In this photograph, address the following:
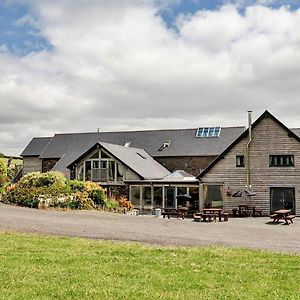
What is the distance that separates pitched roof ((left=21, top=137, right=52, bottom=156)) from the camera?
189ft

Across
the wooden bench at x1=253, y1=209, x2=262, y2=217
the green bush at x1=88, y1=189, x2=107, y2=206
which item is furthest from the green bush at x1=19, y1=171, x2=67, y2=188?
the wooden bench at x1=253, y1=209, x2=262, y2=217

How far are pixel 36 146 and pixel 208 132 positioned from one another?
22884 millimetres

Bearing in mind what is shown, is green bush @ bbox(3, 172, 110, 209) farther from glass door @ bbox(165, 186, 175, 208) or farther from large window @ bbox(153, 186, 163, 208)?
glass door @ bbox(165, 186, 175, 208)

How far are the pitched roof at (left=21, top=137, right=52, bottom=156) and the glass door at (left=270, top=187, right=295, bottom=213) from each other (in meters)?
34.0

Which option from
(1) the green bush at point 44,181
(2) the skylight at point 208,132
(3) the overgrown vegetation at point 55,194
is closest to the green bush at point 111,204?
(3) the overgrown vegetation at point 55,194

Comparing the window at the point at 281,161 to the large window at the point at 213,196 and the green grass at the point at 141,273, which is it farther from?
the green grass at the point at 141,273

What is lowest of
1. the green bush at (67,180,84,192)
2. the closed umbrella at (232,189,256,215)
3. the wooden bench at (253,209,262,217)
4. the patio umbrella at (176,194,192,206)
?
the wooden bench at (253,209,262,217)

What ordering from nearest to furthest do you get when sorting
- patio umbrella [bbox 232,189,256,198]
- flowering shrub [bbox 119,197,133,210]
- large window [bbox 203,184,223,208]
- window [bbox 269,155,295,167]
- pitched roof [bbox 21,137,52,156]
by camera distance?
patio umbrella [bbox 232,189,256,198] → window [bbox 269,155,295,167] → large window [bbox 203,184,223,208] → flowering shrub [bbox 119,197,133,210] → pitched roof [bbox 21,137,52,156]

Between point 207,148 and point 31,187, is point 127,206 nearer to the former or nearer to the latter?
point 31,187

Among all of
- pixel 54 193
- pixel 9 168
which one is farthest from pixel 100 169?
pixel 9 168

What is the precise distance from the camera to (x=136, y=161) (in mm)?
41469

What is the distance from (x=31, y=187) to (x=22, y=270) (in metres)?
23.5

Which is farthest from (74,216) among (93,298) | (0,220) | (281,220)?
(93,298)

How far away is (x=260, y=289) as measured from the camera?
27.5ft
